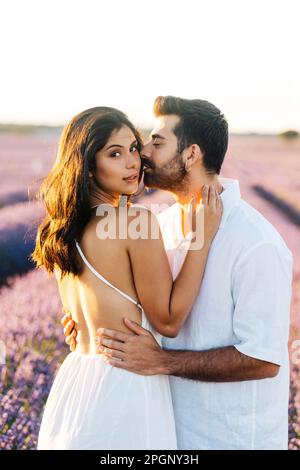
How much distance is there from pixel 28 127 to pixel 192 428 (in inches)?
166

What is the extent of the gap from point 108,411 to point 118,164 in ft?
2.75

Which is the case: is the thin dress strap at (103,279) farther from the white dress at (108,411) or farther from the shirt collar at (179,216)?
the shirt collar at (179,216)

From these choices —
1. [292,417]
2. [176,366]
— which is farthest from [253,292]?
[292,417]

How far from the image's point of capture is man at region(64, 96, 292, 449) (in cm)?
242

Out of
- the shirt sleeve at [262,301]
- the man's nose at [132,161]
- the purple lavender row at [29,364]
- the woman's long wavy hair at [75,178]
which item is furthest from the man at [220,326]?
the purple lavender row at [29,364]

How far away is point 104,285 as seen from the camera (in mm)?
2393

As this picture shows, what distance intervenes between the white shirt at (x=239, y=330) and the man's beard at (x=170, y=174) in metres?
0.18

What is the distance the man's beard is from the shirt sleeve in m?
0.44

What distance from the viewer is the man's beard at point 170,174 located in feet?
8.81

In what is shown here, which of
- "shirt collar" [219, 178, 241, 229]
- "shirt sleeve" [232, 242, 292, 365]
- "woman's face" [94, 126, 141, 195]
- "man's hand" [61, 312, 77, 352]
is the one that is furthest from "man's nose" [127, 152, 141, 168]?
"man's hand" [61, 312, 77, 352]

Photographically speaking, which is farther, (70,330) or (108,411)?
(70,330)

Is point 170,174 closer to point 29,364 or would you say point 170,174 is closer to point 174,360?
point 174,360

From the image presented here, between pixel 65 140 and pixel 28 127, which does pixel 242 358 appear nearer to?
pixel 65 140

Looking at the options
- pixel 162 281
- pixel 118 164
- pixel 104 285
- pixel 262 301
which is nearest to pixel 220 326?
pixel 262 301
